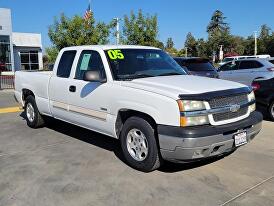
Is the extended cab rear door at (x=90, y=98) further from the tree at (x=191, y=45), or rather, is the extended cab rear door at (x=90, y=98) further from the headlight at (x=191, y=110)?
the tree at (x=191, y=45)

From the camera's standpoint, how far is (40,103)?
7.93 meters

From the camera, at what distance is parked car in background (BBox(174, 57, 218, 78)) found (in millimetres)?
13180

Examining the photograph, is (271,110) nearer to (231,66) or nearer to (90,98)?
(90,98)

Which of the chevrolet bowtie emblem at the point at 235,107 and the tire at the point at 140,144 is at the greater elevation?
the chevrolet bowtie emblem at the point at 235,107

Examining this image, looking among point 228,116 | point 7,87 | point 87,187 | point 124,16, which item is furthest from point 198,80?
point 124,16

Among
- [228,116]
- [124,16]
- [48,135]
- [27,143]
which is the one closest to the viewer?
[228,116]

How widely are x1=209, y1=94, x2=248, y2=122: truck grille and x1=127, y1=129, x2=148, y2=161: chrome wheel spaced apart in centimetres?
104

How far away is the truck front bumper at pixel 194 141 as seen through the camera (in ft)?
15.6

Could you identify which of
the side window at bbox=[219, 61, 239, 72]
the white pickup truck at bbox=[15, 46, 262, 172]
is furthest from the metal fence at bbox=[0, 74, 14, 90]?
the white pickup truck at bbox=[15, 46, 262, 172]

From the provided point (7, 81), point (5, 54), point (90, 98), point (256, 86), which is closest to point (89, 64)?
point (90, 98)

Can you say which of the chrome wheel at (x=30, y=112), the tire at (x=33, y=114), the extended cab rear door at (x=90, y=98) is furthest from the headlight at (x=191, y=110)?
the chrome wheel at (x=30, y=112)

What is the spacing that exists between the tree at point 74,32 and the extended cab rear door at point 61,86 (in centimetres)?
1477

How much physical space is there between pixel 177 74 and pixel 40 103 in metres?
3.14

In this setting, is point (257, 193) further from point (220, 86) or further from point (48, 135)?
point (48, 135)
